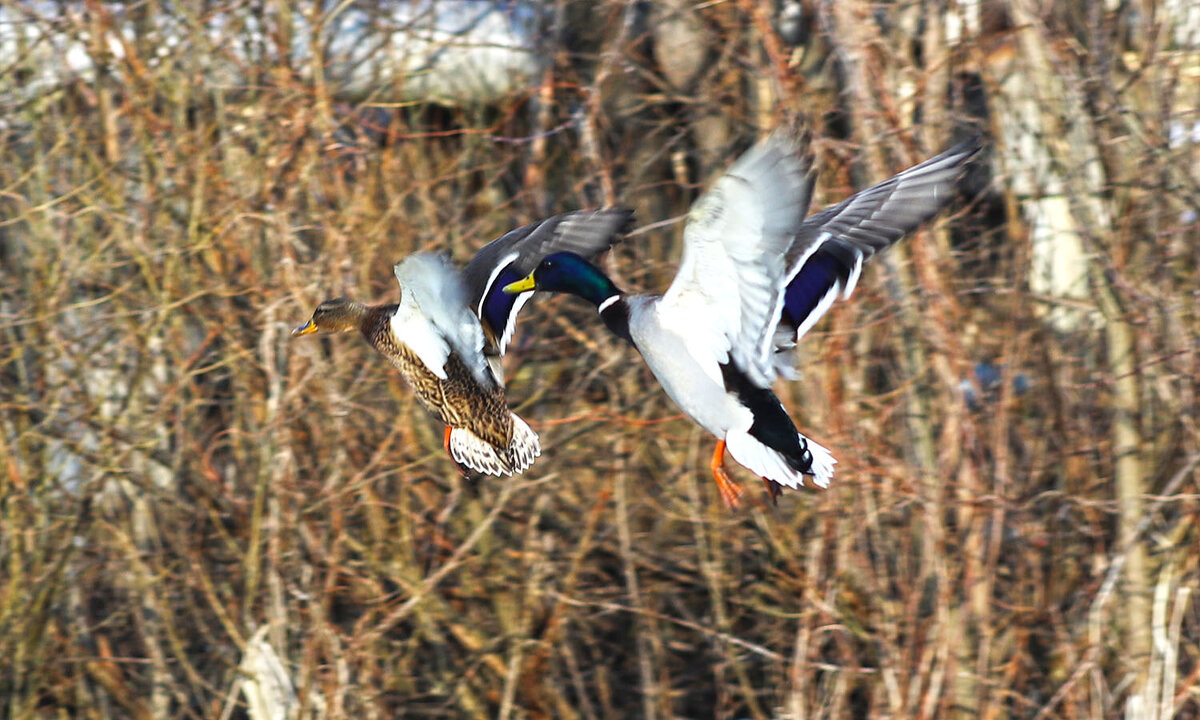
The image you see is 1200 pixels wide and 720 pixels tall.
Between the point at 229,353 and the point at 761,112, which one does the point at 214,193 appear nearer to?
the point at 229,353

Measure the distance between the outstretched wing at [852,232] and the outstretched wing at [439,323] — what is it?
73 centimetres

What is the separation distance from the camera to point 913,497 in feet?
15.4

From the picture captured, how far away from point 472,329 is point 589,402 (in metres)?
2.30

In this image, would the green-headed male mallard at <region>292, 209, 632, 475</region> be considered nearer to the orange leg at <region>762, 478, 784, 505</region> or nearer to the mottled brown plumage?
the mottled brown plumage

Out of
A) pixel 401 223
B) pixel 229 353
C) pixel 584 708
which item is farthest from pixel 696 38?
pixel 584 708

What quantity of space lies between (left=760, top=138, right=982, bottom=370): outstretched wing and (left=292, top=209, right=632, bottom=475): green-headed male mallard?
1.60 feet

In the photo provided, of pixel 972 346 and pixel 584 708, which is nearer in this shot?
pixel 972 346

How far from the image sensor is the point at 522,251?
390cm

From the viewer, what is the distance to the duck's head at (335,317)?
3.85 m

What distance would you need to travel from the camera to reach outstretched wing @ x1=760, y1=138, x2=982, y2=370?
3682 mm

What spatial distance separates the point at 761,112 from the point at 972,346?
1.16 metres

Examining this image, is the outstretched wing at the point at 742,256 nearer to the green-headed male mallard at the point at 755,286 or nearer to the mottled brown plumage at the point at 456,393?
the green-headed male mallard at the point at 755,286

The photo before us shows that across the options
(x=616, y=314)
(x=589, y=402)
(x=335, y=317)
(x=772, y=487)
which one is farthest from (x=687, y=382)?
(x=589, y=402)

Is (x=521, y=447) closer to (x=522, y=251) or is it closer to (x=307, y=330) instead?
(x=522, y=251)
